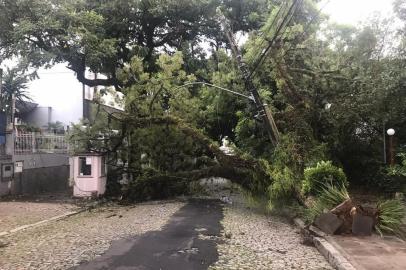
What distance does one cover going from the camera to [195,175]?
16984 millimetres

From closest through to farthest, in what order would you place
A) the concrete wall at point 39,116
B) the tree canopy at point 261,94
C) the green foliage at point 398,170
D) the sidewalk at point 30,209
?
the sidewalk at point 30,209 < the tree canopy at point 261,94 < the green foliage at point 398,170 < the concrete wall at point 39,116

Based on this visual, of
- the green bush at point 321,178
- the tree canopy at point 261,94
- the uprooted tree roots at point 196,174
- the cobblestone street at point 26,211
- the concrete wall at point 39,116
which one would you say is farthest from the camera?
the concrete wall at point 39,116

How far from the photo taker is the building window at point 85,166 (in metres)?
17.8

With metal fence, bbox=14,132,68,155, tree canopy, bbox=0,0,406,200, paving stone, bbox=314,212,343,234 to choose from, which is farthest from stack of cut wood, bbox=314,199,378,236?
metal fence, bbox=14,132,68,155

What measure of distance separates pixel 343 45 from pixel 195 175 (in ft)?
25.9

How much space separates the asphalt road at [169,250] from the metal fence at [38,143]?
870cm

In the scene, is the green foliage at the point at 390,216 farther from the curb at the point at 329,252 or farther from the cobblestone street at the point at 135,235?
the cobblestone street at the point at 135,235

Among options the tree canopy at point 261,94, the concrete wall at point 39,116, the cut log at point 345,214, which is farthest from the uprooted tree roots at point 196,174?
the concrete wall at point 39,116

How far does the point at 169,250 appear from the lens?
8.80 metres

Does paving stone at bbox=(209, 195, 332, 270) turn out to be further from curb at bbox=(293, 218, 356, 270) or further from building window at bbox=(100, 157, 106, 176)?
building window at bbox=(100, 157, 106, 176)

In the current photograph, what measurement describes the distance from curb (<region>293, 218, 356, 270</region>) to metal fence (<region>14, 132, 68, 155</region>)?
12.5m

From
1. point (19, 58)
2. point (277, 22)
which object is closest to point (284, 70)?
point (277, 22)

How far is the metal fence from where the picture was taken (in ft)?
59.4

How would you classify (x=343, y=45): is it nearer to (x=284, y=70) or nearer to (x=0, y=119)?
(x=284, y=70)
